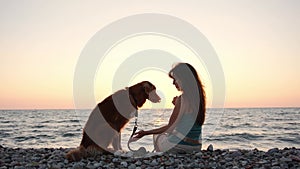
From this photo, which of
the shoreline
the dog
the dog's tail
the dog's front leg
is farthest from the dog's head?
the dog's tail

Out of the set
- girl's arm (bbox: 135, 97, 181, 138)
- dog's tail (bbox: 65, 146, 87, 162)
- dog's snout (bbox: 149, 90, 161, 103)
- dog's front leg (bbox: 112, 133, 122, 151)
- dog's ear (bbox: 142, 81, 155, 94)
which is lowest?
dog's tail (bbox: 65, 146, 87, 162)

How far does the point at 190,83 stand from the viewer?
6129mm

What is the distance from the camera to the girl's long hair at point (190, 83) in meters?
6.09

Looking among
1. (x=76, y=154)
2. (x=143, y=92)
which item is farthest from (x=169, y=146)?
Answer: (x=76, y=154)

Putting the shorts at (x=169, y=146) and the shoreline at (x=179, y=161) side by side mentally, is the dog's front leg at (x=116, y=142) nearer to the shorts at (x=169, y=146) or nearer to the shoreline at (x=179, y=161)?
the shoreline at (x=179, y=161)

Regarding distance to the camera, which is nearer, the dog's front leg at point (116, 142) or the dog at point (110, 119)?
the dog at point (110, 119)

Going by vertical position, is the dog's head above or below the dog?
above

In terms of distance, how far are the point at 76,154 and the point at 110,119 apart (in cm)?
Result: 88

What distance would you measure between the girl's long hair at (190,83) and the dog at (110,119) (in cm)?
70

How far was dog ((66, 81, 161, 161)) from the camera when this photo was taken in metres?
Answer: 6.11

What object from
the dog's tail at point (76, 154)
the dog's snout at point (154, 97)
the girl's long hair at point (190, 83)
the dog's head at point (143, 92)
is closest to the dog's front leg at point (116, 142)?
the dog's tail at point (76, 154)

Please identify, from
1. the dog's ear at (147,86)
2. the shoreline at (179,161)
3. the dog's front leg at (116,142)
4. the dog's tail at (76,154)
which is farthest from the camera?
the dog's ear at (147,86)

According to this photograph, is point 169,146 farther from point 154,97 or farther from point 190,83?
point 190,83

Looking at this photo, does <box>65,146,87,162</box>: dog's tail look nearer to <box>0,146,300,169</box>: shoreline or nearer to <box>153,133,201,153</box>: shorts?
<box>0,146,300,169</box>: shoreline
